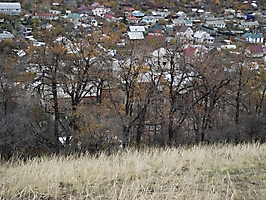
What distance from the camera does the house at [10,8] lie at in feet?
155

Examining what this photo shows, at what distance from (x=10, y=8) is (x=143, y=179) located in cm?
4910

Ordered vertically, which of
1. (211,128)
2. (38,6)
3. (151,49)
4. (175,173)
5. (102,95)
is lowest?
(211,128)

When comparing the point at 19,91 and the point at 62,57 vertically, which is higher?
the point at 62,57

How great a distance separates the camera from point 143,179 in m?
3.42

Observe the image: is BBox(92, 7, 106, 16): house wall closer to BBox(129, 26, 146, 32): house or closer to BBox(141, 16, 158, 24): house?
BBox(141, 16, 158, 24): house

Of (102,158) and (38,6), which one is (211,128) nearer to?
(102,158)

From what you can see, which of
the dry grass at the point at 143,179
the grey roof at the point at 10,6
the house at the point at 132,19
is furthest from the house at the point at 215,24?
the dry grass at the point at 143,179

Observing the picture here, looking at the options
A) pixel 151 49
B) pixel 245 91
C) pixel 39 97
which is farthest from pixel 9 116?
pixel 245 91

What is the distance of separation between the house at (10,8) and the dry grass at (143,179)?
153ft

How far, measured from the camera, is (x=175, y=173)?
3.70 metres

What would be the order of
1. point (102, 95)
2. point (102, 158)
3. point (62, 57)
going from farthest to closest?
point (102, 95), point (62, 57), point (102, 158)

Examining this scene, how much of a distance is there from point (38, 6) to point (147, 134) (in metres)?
45.1

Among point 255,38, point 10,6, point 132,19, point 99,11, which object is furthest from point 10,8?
point 255,38

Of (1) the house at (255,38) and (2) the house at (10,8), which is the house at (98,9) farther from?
(1) the house at (255,38)
